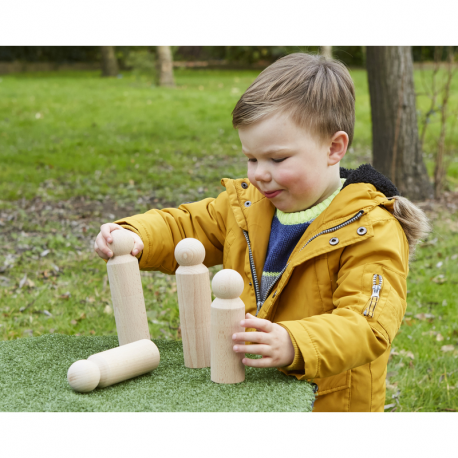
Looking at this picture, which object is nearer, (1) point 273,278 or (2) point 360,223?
(2) point 360,223

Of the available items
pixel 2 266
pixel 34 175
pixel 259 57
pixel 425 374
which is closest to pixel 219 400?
pixel 425 374

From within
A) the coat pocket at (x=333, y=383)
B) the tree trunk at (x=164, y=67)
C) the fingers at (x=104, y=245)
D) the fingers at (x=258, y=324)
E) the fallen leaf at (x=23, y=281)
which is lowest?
the fallen leaf at (x=23, y=281)

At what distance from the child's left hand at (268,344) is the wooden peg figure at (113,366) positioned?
38 cm

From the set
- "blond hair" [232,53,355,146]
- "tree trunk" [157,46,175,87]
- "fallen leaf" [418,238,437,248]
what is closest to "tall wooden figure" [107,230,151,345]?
"blond hair" [232,53,355,146]

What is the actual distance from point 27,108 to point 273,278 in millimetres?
10167

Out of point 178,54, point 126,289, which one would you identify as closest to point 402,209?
point 126,289

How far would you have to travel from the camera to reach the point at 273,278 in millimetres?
2316

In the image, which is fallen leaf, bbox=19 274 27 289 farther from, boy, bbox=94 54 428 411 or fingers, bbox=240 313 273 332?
fingers, bbox=240 313 273 332

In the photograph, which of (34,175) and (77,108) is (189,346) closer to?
(34,175)

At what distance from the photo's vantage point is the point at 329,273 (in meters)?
2.10

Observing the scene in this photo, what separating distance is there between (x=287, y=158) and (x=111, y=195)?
5.38 meters

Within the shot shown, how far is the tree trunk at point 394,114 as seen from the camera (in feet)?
21.2

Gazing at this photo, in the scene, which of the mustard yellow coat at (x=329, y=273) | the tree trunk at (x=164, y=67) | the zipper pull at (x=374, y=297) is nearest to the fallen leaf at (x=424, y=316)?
the mustard yellow coat at (x=329, y=273)

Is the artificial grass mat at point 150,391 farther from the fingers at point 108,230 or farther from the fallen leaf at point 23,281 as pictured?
the fallen leaf at point 23,281
